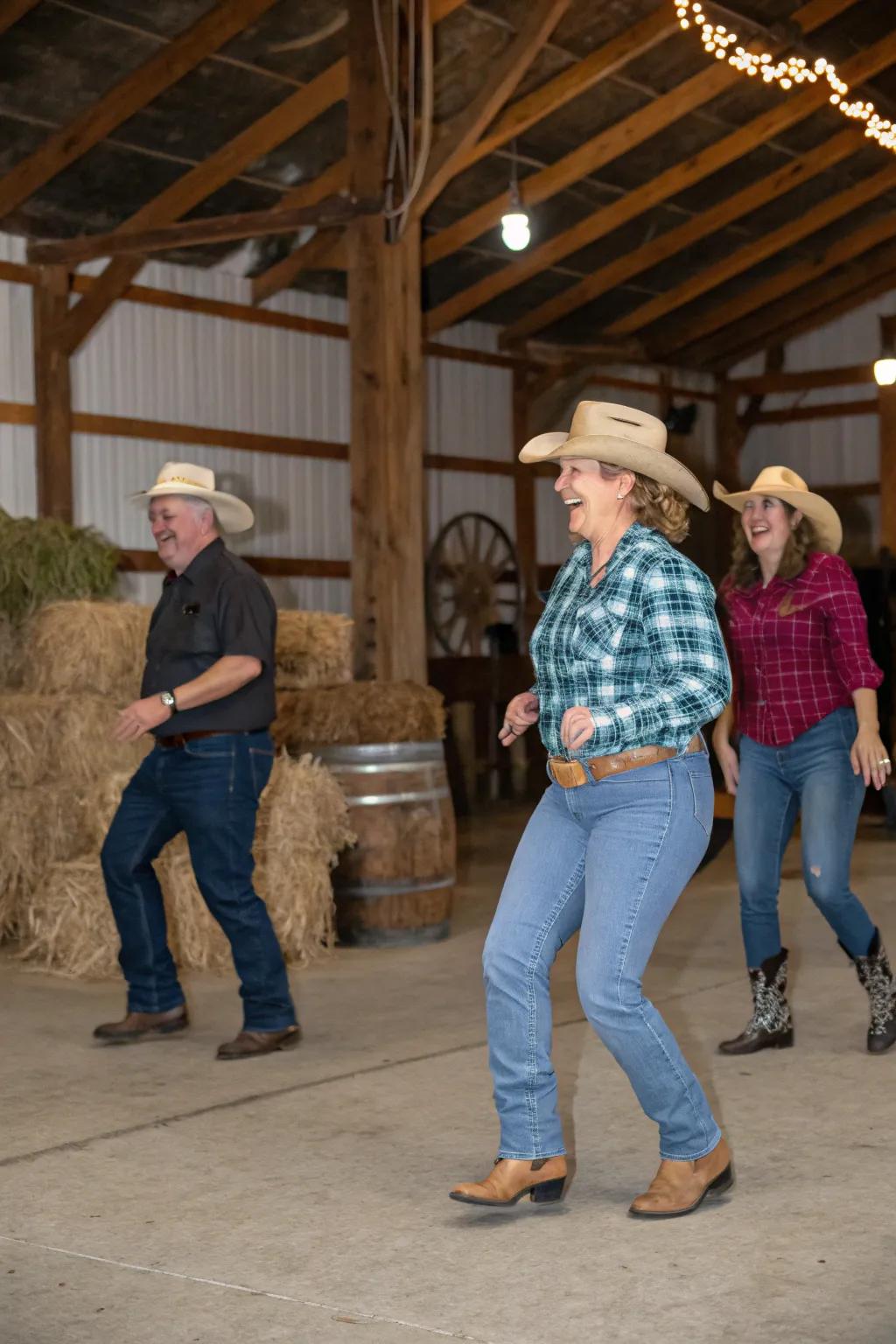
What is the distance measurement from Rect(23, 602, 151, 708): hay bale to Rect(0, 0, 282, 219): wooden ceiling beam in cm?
355

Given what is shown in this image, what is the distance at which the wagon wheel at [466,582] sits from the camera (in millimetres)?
13992

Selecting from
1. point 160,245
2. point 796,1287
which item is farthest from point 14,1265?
point 160,245

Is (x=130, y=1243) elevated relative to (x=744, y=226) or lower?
lower

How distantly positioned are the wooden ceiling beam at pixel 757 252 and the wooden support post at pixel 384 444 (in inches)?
287

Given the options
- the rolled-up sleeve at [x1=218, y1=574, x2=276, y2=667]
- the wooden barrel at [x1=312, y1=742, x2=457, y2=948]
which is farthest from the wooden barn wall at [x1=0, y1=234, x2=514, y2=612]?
the rolled-up sleeve at [x1=218, y1=574, x2=276, y2=667]

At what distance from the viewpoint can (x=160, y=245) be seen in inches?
381

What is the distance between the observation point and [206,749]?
4688 mm

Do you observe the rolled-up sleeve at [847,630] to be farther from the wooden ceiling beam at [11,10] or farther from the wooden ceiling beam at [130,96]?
the wooden ceiling beam at [130,96]

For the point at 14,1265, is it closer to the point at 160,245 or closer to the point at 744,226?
the point at 160,245

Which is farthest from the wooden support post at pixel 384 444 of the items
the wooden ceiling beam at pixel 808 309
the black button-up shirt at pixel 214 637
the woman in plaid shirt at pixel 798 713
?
the wooden ceiling beam at pixel 808 309

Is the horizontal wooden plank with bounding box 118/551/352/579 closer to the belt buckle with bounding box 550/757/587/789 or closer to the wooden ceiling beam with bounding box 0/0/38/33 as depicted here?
the wooden ceiling beam with bounding box 0/0/38/33

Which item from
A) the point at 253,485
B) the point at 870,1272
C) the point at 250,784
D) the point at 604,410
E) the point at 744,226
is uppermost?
the point at 744,226

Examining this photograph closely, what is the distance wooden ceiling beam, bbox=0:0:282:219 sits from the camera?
9070mm

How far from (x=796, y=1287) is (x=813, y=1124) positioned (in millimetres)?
1133
